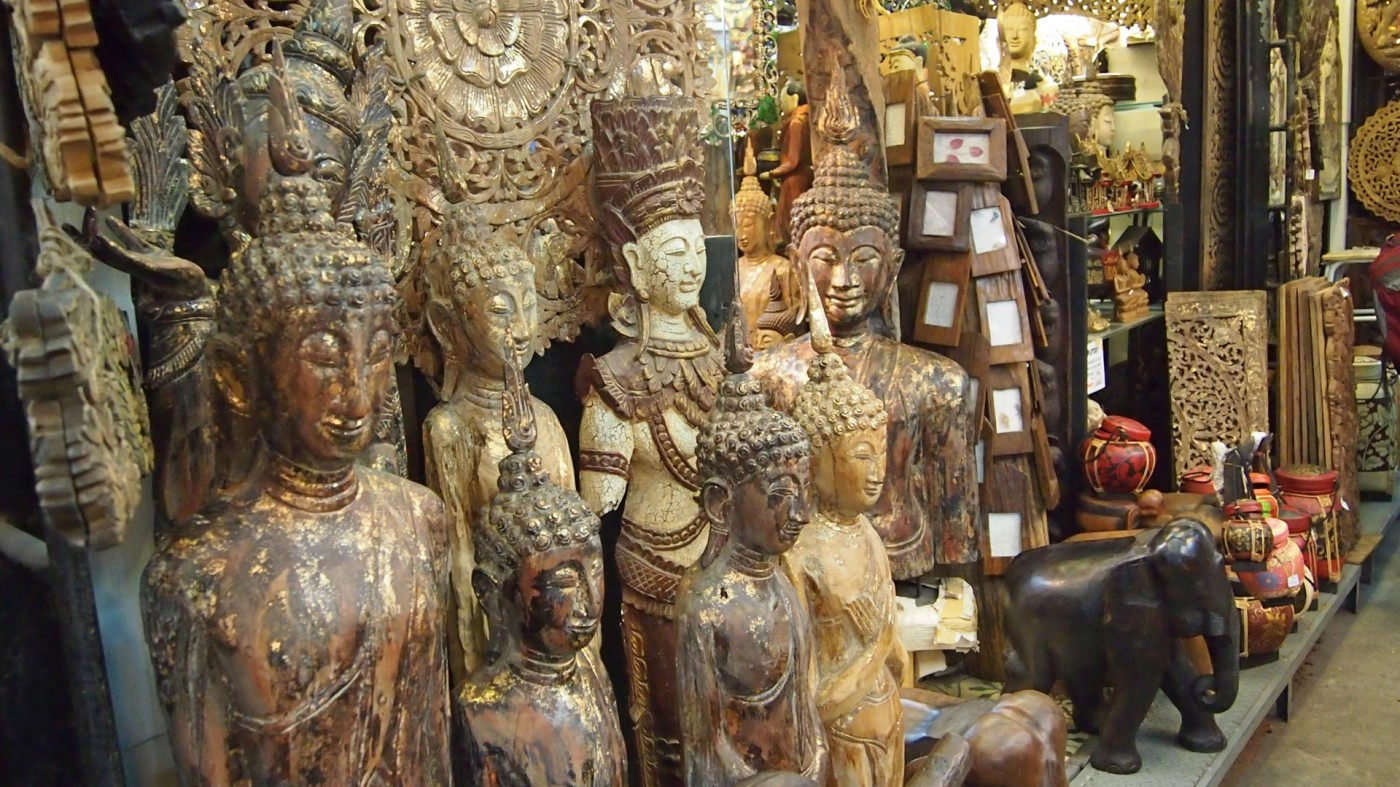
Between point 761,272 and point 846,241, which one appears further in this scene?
point 761,272

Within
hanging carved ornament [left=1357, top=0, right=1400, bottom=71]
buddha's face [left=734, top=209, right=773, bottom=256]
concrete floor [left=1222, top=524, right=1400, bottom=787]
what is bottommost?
concrete floor [left=1222, top=524, right=1400, bottom=787]

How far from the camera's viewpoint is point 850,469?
1953 millimetres

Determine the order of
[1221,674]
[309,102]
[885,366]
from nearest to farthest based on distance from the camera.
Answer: [309,102] < [885,366] < [1221,674]

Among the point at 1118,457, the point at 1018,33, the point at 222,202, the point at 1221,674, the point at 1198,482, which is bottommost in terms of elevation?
the point at 1221,674

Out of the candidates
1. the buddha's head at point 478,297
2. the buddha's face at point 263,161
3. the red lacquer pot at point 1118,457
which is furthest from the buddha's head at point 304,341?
the red lacquer pot at point 1118,457

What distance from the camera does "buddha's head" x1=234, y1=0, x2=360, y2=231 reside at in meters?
1.53

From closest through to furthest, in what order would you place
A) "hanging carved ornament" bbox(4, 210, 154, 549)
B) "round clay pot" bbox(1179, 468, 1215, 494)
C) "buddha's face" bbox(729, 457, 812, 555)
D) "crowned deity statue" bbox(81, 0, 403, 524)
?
"hanging carved ornament" bbox(4, 210, 154, 549)
"crowned deity statue" bbox(81, 0, 403, 524)
"buddha's face" bbox(729, 457, 812, 555)
"round clay pot" bbox(1179, 468, 1215, 494)

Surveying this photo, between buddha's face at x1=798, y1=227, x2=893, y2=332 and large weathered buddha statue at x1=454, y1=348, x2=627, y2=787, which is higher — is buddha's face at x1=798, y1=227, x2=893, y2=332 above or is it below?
above

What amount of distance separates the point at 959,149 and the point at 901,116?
18cm

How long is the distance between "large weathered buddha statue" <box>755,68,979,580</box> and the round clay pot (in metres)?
1.54

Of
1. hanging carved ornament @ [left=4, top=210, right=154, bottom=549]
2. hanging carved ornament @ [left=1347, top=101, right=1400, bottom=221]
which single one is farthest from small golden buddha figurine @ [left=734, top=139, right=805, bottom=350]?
hanging carved ornament @ [left=1347, top=101, right=1400, bottom=221]

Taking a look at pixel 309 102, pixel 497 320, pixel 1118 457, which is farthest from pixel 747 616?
pixel 1118 457

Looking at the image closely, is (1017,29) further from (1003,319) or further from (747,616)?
(747,616)

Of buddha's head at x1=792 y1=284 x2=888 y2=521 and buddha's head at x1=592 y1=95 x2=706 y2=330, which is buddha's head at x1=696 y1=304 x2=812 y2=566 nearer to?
buddha's head at x1=792 y1=284 x2=888 y2=521
